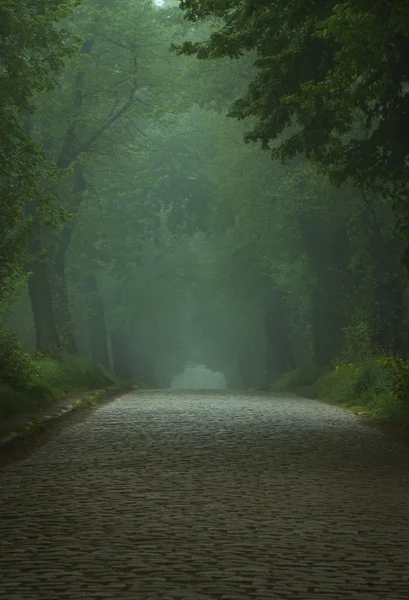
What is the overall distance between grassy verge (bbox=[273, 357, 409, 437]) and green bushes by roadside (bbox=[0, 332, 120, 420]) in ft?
22.6

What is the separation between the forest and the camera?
18953mm

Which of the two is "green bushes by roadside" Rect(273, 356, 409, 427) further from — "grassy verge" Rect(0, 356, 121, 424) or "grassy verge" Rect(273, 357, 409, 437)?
"grassy verge" Rect(0, 356, 121, 424)

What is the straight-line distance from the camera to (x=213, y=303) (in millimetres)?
66375

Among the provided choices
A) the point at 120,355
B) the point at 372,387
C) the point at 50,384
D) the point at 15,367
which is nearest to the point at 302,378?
the point at 50,384

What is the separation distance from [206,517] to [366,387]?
1680 centimetres

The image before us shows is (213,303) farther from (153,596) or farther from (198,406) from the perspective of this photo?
(153,596)

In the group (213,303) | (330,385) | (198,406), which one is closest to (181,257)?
(213,303)

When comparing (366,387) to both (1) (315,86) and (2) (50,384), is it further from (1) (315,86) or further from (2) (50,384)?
(1) (315,86)

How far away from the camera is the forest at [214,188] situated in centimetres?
1895

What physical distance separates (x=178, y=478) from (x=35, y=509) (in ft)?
7.85

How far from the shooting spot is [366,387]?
83.9 feet

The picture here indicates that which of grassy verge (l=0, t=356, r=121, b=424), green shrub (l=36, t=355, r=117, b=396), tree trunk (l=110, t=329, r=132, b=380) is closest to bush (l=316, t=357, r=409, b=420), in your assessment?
grassy verge (l=0, t=356, r=121, b=424)

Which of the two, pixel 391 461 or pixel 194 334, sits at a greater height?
pixel 194 334

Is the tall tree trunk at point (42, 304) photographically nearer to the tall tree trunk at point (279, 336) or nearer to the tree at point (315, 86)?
the tall tree trunk at point (279, 336)
